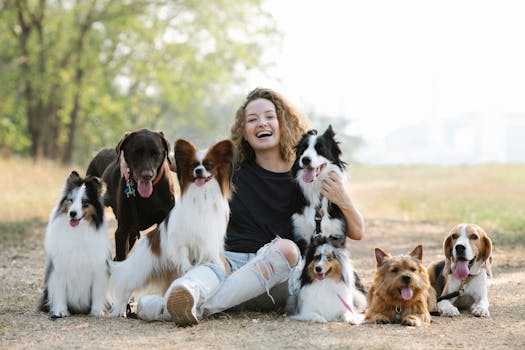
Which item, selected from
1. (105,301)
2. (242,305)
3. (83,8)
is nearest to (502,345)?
(242,305)

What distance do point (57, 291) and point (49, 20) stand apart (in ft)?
69.0

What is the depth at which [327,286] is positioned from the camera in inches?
211

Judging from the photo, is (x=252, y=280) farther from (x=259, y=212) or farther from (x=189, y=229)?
(x=259, y=212)

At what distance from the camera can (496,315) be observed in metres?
5.71

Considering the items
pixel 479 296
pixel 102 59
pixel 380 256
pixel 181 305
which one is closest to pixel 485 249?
pixel 479 296

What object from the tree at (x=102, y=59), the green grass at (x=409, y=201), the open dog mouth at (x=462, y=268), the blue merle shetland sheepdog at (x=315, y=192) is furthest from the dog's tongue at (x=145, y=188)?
the tree at (x=102, y=59)

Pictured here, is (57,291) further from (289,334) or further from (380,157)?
(380,157)

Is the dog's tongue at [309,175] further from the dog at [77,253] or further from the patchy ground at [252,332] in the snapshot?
the dog at [77,253]

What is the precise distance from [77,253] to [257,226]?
1431mm

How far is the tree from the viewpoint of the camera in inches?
955

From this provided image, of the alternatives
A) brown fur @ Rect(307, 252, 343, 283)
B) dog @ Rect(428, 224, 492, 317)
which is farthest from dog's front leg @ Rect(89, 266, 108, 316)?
dog @ Rect(428, 224, 492, 317)

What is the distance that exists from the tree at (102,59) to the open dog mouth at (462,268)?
19941 mm

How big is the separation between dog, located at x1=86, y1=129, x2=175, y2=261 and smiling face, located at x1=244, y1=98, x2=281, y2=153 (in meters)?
0.73

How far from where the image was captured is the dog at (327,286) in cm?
533
